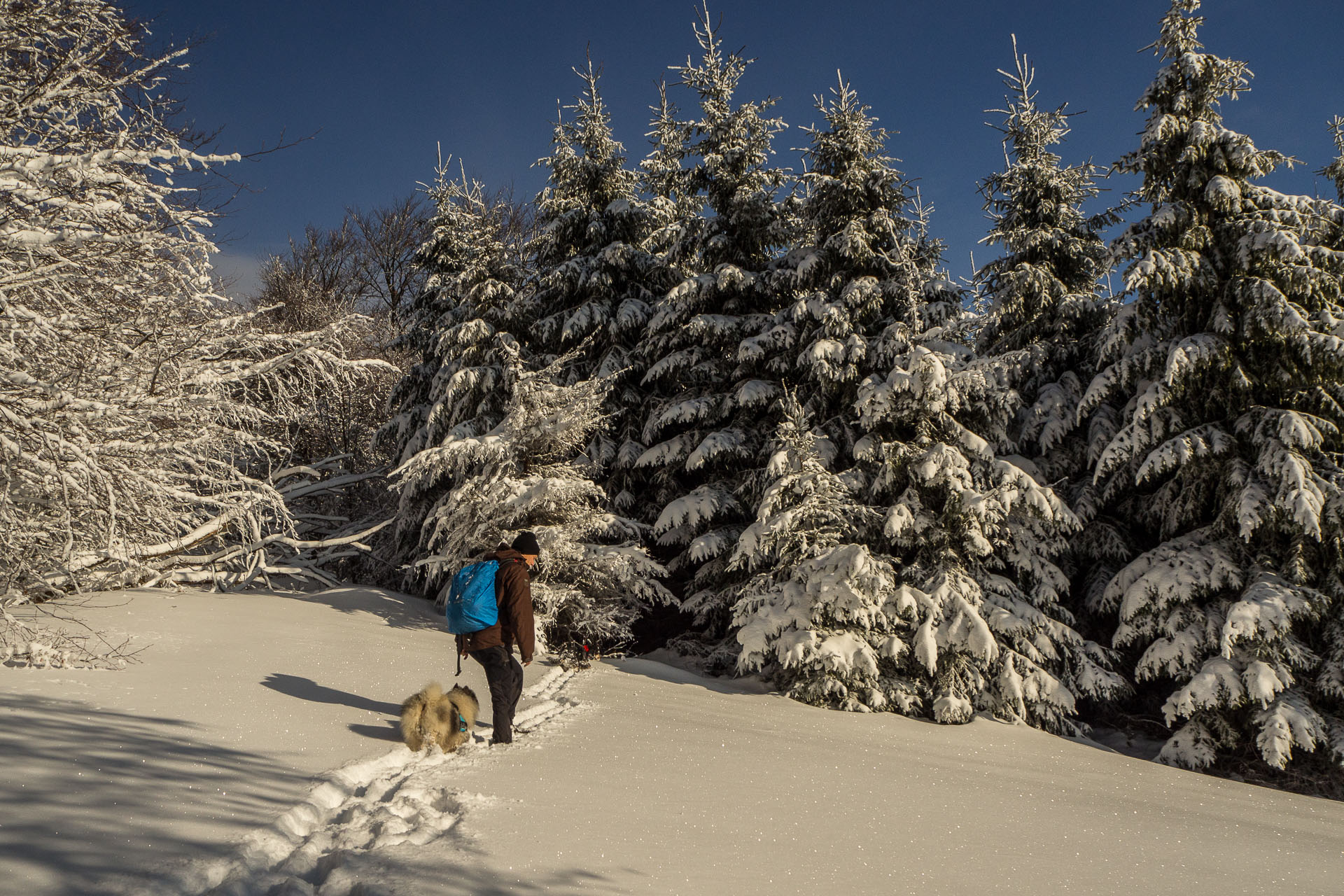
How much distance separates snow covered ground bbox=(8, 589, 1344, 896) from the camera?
11.6 ft

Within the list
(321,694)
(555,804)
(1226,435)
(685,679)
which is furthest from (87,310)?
(1226,435)

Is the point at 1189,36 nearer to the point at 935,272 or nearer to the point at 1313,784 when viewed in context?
the point at 935,272

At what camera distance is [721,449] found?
42.1 feet

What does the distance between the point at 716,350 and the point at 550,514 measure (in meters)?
4.85

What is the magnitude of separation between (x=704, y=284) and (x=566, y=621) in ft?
21.3

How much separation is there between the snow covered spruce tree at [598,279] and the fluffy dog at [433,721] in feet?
29.3

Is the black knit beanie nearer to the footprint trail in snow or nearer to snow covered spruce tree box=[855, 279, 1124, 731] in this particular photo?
the footprint trail in snow

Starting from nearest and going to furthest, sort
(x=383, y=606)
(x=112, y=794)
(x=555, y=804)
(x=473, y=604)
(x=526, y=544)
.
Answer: (x=112, y=794) < (x=555, y=804) < (x=473, y=604) < (x=526, y=544) < (x=383, y=606)

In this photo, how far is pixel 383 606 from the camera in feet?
41.8

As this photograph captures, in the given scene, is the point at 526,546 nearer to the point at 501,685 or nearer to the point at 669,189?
the point at 501,685

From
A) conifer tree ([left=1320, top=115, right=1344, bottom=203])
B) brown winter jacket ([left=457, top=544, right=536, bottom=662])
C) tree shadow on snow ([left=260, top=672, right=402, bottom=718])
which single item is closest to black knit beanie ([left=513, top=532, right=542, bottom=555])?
brown winter jacket ([left=457, top=544, right=536, bottom=662])

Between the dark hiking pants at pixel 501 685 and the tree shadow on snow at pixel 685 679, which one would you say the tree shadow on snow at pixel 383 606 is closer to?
the tree shadow on snow at pixel 685 679

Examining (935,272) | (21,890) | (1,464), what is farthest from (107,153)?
(935,272)

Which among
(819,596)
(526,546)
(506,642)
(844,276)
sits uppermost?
(844,276)
